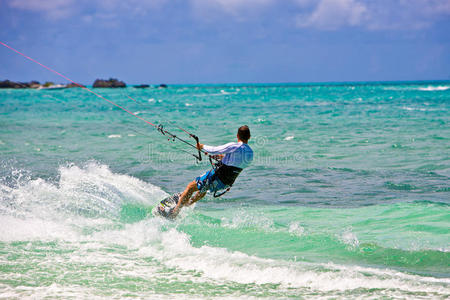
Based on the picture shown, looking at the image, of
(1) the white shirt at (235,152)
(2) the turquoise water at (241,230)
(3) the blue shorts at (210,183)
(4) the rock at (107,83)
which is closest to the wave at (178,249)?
(2) the turquoise water at (241,230)

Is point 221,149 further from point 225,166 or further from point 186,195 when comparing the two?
point 186,195

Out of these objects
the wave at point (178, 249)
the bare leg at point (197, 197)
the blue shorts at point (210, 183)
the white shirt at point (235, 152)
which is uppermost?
the white shirt at point (235, 152)

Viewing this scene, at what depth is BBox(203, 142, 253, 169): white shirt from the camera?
24.9ft

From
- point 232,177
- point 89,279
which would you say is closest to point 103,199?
point 232,177

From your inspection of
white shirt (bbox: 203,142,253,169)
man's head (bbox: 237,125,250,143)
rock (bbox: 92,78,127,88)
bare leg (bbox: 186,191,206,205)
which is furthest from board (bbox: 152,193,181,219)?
rock (bbox: 92,78,127,88)

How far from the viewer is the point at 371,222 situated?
872 centimetres

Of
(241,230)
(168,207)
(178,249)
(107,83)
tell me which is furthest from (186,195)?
(107,83)

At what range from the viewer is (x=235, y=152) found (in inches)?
304

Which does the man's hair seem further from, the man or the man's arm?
the man's arm

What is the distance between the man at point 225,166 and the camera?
764 centimetres

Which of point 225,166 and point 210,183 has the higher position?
point 225,166

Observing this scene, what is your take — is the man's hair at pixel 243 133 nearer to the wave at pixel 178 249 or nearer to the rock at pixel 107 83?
the wave at pixel 178 249

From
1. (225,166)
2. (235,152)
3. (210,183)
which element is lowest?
(210,183)

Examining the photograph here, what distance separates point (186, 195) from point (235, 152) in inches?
49.4
